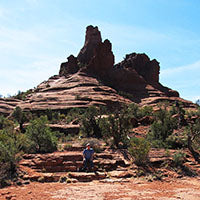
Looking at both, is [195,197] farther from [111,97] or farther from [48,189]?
[111,97]

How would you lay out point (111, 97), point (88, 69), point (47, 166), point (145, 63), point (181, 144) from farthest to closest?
point (145, 63) → point (88, 69) → point (111, 97) → point (181, 144) → point (47, 166)

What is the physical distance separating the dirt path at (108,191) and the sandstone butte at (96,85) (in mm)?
35334

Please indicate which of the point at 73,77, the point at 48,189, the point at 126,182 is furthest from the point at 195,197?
the point at 73,77

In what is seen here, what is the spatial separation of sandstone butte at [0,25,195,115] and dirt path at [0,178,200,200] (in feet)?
116

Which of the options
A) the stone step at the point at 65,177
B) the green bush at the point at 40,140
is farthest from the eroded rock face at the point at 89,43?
the stone step at the point at 65,177

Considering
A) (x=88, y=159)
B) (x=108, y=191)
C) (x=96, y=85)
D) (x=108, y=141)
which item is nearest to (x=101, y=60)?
(x=96, y=85)

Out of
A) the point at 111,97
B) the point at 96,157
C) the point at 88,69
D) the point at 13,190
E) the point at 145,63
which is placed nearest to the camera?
the point at 13,190

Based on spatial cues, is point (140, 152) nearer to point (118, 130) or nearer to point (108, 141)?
point (118, 130)

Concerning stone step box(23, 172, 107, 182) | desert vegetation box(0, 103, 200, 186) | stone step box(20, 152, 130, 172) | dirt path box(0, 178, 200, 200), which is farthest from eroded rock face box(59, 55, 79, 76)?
dirt path box(0, 178, 200, 200)

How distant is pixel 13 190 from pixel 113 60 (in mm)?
66523

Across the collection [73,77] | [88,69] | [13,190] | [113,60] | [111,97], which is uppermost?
[113,60]

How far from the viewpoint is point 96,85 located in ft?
191

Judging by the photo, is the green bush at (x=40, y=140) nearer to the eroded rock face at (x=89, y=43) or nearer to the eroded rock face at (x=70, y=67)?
the eroded rock face at (x=70, y=67)

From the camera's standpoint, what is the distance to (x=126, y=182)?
34.1 feet
